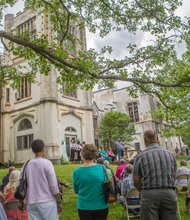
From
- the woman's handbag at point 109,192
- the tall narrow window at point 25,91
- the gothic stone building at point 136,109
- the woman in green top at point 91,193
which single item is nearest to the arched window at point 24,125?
the tall narrow window at point 25,91

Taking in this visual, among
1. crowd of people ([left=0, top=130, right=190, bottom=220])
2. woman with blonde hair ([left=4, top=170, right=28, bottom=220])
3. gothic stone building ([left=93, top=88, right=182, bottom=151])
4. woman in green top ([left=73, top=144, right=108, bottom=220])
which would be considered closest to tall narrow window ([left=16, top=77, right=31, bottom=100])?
gothic stone building ([left=93, top=88, right=182, bottom=151])

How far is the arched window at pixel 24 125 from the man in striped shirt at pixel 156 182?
21.4 metres

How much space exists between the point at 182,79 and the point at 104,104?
35161mm

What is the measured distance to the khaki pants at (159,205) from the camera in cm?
352

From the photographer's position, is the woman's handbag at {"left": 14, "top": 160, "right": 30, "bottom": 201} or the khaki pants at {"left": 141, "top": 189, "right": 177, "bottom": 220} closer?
the khaki pants at {"left": 141, "top": 189, "right": 177, "bottom": 220}

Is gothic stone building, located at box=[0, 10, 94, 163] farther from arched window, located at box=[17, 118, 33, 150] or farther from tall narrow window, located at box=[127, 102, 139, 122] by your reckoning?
tall narrow window, located at box=[127, 102, 139, 122]

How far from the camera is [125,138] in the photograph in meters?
34.1

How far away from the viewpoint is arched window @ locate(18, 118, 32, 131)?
79.6 ft

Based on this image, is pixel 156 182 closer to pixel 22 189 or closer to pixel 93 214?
pixel 93 214

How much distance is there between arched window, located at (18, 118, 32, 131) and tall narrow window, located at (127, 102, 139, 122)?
1944cm

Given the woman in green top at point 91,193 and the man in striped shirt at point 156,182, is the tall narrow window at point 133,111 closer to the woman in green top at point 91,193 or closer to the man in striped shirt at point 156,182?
the man in striped shirt at point 156,182

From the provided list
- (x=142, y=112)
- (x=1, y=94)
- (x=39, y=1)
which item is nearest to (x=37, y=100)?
(x=1, y=94)

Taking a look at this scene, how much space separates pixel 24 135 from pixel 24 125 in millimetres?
973

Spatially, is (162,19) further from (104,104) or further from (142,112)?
(104,104)
